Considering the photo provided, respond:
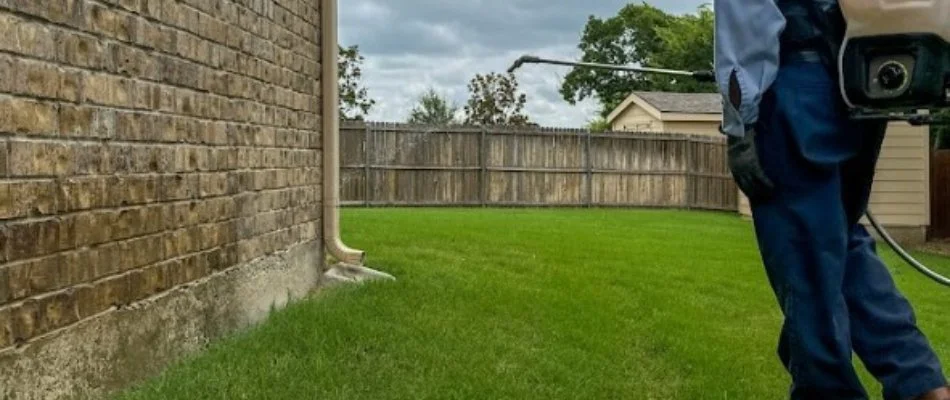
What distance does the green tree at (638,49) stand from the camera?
4116cm

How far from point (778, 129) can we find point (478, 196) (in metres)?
17.4

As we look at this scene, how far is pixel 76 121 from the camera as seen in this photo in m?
2.98

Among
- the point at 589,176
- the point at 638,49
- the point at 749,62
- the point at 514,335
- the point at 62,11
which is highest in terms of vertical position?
the point at 638,49

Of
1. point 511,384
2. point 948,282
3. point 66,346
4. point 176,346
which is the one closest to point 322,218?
point 176,346

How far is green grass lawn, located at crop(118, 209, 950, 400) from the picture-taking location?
3.51m

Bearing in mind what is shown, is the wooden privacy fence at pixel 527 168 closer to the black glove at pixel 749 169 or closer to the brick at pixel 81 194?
the brick at pixel 81 194

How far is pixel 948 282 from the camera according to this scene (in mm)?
2525

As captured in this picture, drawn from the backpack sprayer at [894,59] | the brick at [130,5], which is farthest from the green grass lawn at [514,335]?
the backpack sprayer at [894,59]

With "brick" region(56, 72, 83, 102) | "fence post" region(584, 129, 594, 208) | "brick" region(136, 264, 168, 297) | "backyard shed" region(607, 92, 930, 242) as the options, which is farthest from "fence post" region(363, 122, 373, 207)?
"brick" region(56, 72, 83, 102)

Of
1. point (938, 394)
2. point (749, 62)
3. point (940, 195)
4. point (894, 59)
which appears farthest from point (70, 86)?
point (940, 195)

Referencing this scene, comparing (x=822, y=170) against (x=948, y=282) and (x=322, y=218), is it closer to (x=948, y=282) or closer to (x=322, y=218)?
(x=948, y=282)

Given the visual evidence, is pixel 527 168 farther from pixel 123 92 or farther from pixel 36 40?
pixel 36 40

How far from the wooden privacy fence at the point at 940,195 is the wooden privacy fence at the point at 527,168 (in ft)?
14.7

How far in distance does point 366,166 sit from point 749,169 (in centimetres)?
1664
